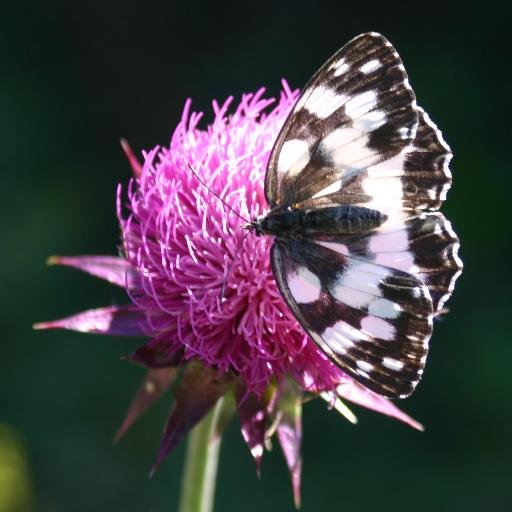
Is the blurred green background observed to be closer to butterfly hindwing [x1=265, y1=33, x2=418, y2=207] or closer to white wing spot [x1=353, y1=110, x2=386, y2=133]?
butterfly hindwing [x1=265, y1=33, x2=418, y2=207]

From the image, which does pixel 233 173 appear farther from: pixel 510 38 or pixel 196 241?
pixel 510 38

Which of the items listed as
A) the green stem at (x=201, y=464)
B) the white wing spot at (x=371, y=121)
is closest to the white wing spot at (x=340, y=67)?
the white wing spot at (x=371, y=121)

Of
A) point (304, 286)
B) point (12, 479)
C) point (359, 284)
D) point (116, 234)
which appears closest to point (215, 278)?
point (304, 286)

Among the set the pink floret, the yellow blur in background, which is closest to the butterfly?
the pink floret

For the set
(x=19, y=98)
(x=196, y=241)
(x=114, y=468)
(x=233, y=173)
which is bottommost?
(x=114, y=468)

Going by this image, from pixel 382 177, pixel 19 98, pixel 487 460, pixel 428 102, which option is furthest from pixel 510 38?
pixel 382 177

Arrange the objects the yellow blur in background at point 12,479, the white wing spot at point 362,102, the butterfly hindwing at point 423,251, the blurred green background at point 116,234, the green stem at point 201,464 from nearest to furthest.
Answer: the butterfly hindwing at point 423,251, the white wing spot at point 362,102, the green stem at point 201,464, the yellow blur in background at point 12,479, the blurred green background at point 116,234

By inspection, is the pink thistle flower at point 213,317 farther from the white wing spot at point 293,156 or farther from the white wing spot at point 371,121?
the white wing spot at point 371,121

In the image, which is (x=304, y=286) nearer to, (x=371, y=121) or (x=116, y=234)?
(x=371, y=121)
